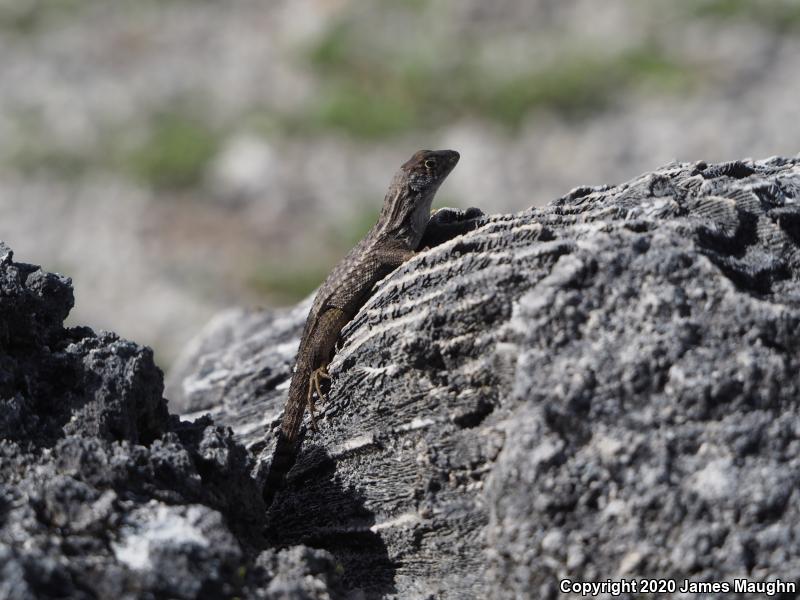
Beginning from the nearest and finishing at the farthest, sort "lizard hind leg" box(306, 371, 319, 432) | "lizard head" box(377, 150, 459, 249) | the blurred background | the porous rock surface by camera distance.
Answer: the porous rock surface < "lizard hind leg" box(306, 371, 319, 432) < "lizard head" box(377, 150, 459, 249) < the blurred background

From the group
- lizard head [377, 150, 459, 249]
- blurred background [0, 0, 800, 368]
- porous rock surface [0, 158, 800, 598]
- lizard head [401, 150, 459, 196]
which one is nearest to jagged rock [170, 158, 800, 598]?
porous rock surface [0, 158, 800, 598]

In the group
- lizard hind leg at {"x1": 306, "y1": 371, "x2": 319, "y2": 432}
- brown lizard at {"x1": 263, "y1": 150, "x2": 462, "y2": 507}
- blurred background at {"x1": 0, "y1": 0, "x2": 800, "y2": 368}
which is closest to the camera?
lizard hind leg at {"x1": 306, "y1": 371, "x2": 319, "y2": 432}

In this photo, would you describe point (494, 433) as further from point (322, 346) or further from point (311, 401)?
point (322, 346)

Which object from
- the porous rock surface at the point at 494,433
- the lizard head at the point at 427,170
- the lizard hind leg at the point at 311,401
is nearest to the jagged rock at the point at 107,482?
the porous rock surface at the point at 494,433

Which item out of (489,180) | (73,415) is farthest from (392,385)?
(489,180)

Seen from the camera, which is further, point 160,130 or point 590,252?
point 160,130

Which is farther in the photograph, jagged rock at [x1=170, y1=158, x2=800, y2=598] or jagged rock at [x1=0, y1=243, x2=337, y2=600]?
jagged rock at [x1=170, y1=158, x2=800, y2=598]

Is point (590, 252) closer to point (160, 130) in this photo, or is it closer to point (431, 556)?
point (431, 556)

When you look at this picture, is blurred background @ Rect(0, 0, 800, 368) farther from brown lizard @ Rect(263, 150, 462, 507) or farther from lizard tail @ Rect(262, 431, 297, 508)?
lizard tail @ Rect(262, 431, 297, 508)
